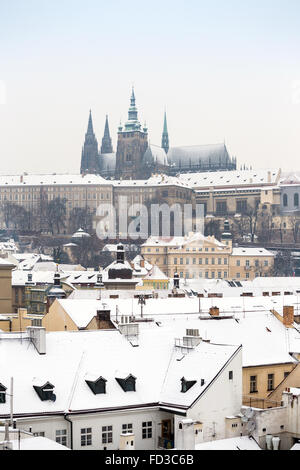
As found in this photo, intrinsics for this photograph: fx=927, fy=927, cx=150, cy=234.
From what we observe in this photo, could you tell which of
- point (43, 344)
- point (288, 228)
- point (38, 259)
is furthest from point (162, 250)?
point (43, 344)

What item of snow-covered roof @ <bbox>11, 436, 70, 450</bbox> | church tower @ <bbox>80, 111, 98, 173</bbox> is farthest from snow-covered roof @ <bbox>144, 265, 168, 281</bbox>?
church tower @ <bbox>80, 111, 98, 173</bbox>

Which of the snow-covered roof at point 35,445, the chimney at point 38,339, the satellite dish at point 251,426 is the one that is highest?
the chimney at point 38,339

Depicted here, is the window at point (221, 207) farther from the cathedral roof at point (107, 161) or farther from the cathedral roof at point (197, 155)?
the cathedral roof at point (107, 161)

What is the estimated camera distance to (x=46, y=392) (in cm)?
828

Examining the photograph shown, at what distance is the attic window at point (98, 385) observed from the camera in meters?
8.58

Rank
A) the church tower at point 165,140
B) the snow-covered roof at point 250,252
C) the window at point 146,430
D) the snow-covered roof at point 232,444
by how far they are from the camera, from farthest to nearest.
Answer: the church tower at point 165,140 → the snow-covered roof at point 250,252 → the window at point 146,430 → the snow-covered roof at point 232,444

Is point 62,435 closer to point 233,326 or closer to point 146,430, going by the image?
point 146,430

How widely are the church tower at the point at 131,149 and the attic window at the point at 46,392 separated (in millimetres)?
57439

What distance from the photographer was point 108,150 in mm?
73812

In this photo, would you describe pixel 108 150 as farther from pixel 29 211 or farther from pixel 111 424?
pixel 111 424

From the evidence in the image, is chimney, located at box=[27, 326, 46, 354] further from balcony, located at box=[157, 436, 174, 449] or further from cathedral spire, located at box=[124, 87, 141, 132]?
cathedral spire, located at box=[124, 87, 141, 132]

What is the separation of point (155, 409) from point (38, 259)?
3379 cm

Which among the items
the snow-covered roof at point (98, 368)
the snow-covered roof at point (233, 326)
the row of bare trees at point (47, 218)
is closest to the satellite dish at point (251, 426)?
the snow-covered roof at point (98, 368)

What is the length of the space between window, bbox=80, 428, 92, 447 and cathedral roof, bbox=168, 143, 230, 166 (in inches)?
2276
